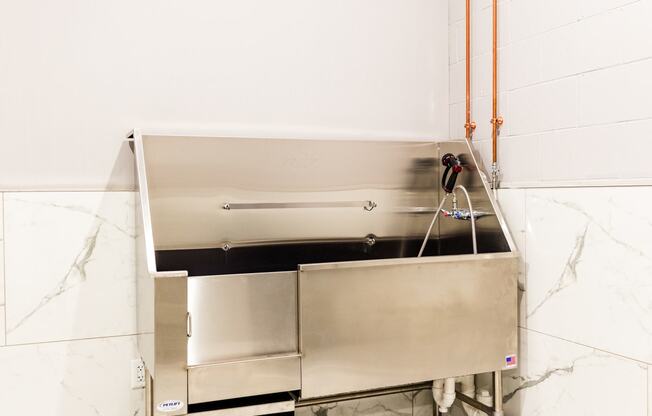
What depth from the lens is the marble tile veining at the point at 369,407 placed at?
2.01 metres

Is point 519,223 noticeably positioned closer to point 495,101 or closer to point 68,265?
point 495,101

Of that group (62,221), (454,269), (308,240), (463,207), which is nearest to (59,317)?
(62,221)

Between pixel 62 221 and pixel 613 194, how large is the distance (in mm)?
1532

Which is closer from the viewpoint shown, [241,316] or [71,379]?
[241,316]

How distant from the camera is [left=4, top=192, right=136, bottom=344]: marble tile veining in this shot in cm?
170

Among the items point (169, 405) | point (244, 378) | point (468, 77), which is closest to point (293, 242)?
point (244, 378)

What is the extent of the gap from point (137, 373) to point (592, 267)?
4.45 feet

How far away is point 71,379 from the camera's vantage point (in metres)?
1.76

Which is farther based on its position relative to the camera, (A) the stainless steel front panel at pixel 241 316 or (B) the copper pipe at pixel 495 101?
(B) the copper pipe at pixel 495 101

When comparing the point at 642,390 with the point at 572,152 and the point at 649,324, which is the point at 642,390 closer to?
the point at 649,324

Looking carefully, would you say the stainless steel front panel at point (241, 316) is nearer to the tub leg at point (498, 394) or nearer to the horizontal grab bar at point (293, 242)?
the horizontal grab bar at point (293, 242)

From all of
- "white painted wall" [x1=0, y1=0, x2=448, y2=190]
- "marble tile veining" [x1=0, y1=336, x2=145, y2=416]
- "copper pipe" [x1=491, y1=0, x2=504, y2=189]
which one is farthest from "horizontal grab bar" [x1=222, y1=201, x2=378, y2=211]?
"marble tile veining" [x1=0, y1=336, x2=145, y2=416]

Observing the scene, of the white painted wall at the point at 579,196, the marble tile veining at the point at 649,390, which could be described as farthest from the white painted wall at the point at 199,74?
the marble tile veining at the point at 649,390

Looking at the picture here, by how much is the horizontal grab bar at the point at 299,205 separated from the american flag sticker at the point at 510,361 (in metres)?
0.66
